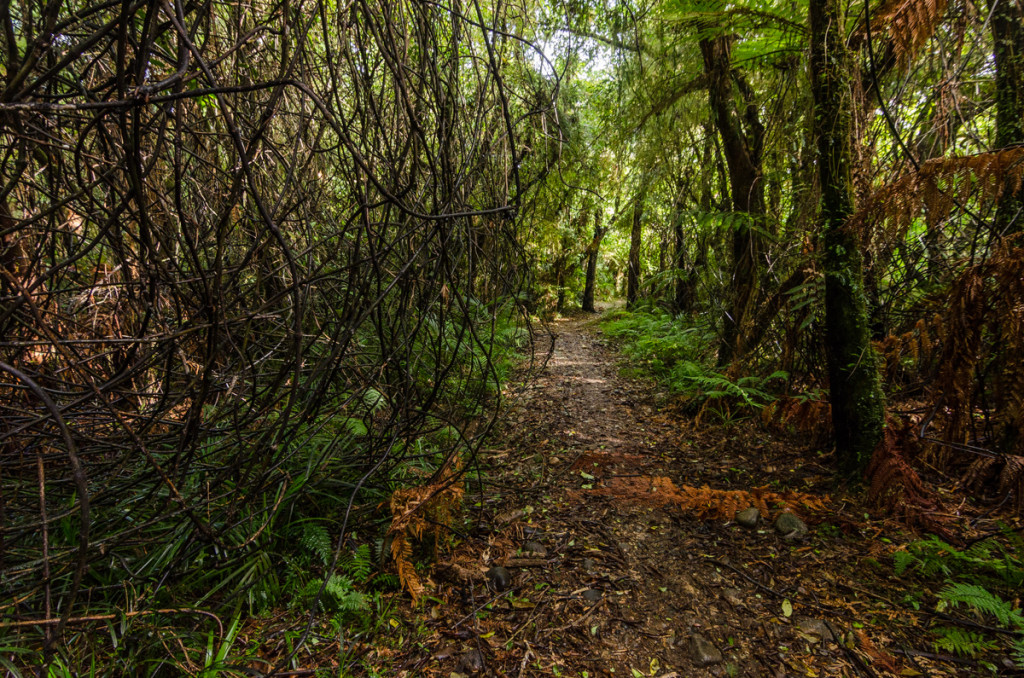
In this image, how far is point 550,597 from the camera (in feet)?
6.56

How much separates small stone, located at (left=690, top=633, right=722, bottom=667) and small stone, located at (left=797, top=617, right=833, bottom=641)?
13.8 inches

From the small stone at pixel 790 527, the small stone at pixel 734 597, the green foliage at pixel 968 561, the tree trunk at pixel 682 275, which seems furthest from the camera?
the tree trunk at pixel 682 275

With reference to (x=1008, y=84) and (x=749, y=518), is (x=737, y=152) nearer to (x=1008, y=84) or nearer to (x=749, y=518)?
(x=1008, y=84)

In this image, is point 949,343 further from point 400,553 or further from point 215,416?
point 215,416

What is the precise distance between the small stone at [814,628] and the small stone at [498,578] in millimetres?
1174

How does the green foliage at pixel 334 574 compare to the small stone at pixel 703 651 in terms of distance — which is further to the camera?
the green foliage at pixel 334 574

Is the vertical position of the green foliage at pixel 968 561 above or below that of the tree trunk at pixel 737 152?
below

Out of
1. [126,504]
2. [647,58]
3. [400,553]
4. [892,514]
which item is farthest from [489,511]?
[647,58]

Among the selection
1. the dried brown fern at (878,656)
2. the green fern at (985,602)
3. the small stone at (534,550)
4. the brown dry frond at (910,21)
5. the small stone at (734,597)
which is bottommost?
the small stone at (534,550)

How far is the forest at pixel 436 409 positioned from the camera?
1.57 m

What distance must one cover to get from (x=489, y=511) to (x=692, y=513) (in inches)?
44.5

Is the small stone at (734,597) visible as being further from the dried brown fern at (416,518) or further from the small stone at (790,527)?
the dried brown fern at (416,518)

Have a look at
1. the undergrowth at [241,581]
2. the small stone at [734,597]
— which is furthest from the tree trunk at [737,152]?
the undergrowth at [241,581]

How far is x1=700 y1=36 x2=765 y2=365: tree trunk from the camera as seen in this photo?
163 inches
